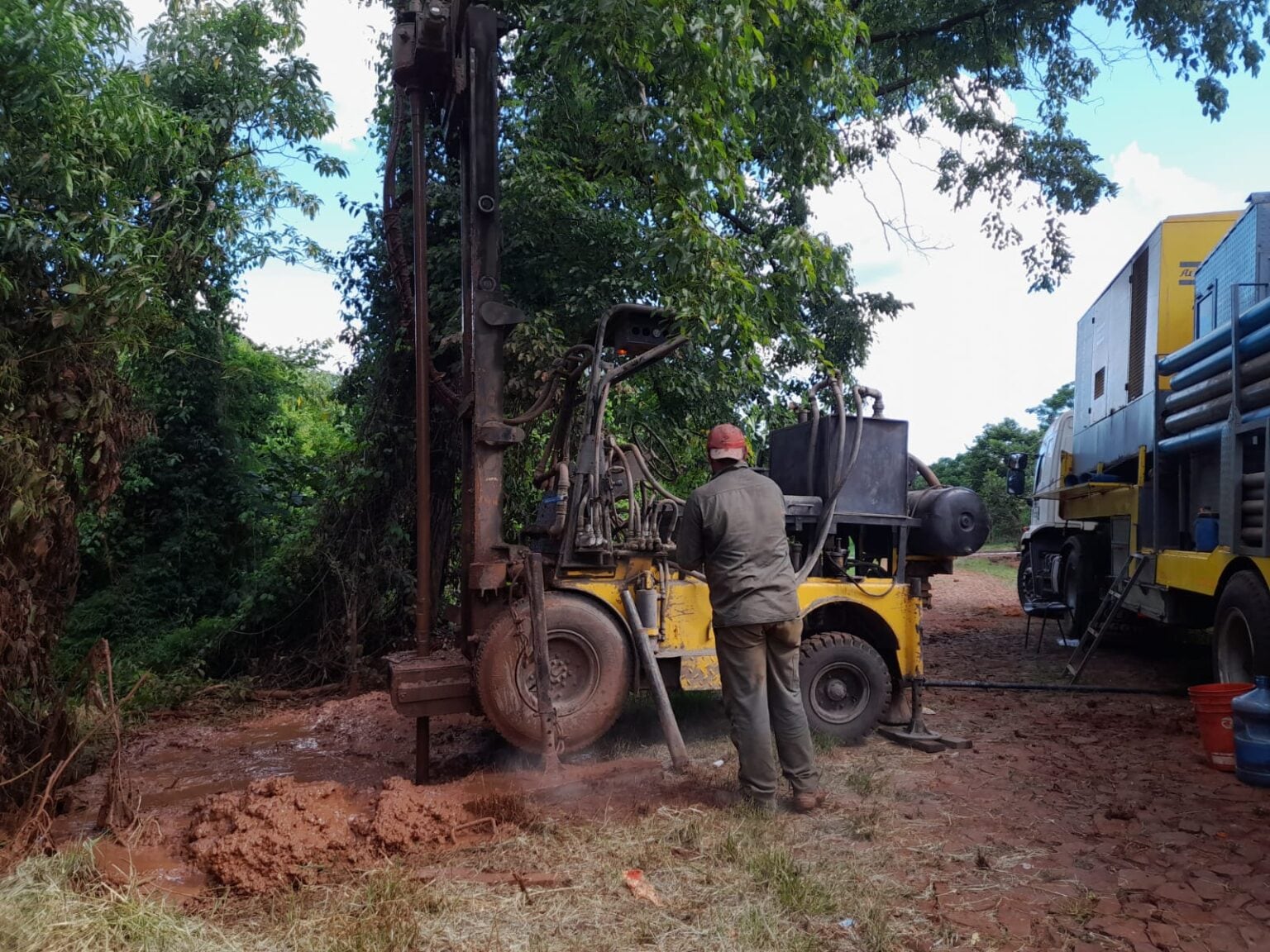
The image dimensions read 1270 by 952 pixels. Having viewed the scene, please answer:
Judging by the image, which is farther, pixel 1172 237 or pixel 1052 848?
pixel 1172 237

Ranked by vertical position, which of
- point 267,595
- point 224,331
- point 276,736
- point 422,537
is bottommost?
point 276,736

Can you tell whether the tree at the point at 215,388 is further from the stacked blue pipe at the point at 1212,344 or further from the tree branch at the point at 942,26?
the stacked blue pipe at the point at 1212,344

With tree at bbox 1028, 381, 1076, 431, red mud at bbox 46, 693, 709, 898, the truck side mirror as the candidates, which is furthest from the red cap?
tree at bbox 1028, 381, 1076, 431

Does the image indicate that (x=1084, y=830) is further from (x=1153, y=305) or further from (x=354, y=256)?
(x=354, y=256)

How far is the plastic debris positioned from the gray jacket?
1487 mm

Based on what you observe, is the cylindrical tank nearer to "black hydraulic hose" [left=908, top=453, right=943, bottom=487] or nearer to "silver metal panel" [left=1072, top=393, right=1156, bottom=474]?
"black hydraulic hose" [left=908, top=453, right=943, bottom=487]

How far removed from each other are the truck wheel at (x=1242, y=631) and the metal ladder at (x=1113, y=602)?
1.78m

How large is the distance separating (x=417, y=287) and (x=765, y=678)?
3151 millimetres

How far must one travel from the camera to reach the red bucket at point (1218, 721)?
6.01 meters

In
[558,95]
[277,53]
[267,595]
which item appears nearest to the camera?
[558,95]

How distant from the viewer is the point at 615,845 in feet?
15.0

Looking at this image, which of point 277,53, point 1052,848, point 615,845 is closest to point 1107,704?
point 1052,848

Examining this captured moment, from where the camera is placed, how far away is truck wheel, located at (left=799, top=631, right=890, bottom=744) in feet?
21.9

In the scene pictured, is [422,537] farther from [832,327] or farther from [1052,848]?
[832,327]
